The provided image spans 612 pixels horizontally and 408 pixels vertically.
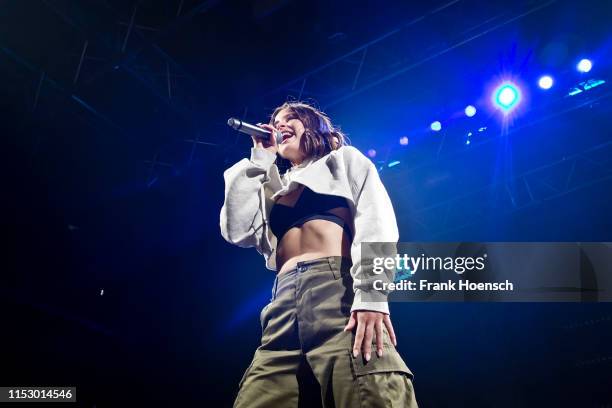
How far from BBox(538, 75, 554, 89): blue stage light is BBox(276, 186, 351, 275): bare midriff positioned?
10.6 ft

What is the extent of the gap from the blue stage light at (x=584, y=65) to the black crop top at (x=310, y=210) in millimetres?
3264

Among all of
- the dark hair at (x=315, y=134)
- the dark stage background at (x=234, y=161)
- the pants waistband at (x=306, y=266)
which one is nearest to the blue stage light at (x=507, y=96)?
the dark stage background at (x=234, y=161)

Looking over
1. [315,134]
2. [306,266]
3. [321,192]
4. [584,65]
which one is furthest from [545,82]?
[306,266]

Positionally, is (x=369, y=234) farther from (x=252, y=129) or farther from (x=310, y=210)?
(x=252, y=129)

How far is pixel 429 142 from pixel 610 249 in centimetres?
185

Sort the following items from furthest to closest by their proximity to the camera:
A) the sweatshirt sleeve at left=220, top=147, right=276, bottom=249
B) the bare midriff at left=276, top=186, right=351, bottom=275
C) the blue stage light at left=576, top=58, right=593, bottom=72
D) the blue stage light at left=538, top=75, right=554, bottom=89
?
the blue stage light at left=538, top=75, right=554, bottom=89 → the blue stage light at left=576, top=58, right=593, bottom=72 → the sweatshirt sleeve at left=220, top=147, right=276, bottom=249 → the bare midriff at left=276, top=186, right=351, bottom=275

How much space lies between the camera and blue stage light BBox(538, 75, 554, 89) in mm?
4195

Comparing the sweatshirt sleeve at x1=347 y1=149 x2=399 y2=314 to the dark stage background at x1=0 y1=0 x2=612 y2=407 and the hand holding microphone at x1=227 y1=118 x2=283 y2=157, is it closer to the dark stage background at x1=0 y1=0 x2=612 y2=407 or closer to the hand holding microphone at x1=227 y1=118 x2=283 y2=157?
the hand holding microphone at x1=227 y1=118 x2=283 y2=157

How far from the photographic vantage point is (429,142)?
4.80 meters

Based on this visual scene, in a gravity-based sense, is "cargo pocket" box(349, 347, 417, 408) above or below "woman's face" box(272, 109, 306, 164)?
below

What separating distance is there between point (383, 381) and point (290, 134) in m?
0.86

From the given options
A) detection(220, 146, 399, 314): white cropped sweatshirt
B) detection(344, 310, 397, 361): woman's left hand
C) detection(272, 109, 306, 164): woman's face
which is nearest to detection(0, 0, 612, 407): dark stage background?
detection(272, 109, 306, 164): woman's face

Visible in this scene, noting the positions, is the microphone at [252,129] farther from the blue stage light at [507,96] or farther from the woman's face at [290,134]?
the blue stage light at [507,96]

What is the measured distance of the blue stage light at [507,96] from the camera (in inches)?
170
